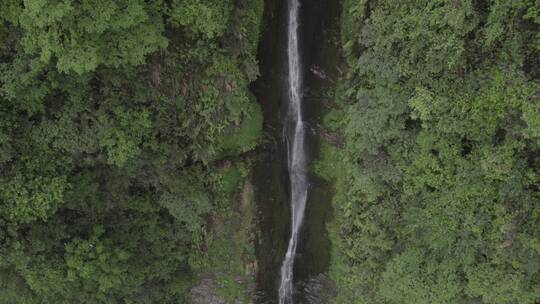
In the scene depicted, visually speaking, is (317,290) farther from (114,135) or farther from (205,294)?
(114,135)

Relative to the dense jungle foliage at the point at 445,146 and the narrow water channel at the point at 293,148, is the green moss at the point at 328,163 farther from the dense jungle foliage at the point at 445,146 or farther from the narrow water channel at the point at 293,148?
the dense jungle foliage at the point at 445,146

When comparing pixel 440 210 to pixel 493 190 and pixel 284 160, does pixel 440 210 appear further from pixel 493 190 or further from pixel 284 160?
pixel 284 160

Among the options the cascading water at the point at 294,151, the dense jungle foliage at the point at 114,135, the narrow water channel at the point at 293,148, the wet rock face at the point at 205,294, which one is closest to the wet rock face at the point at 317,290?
the narrow water channel at the point at 293,148

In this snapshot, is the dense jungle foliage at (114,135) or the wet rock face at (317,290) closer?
the dense jungle foliage at (114,135)

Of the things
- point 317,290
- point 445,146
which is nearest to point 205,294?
point 317,290

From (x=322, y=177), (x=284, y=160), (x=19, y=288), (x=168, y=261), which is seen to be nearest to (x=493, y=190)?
(x=322, y=177)

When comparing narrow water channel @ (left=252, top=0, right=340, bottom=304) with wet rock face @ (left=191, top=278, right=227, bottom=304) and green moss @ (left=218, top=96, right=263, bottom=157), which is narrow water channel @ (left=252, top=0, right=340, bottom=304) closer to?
green moss @ (left=218, top=96, right=263, bottom=157)
